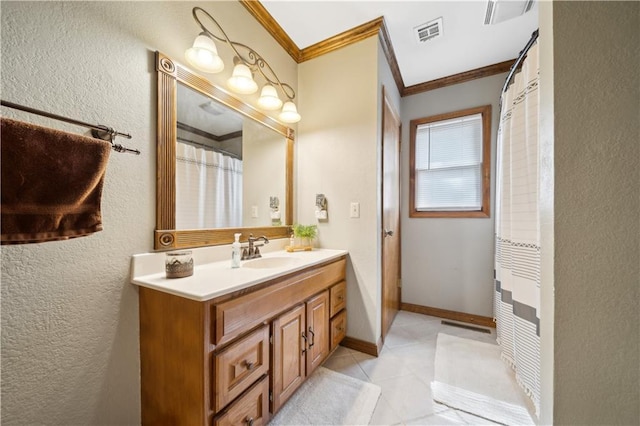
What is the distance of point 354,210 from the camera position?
189 cm

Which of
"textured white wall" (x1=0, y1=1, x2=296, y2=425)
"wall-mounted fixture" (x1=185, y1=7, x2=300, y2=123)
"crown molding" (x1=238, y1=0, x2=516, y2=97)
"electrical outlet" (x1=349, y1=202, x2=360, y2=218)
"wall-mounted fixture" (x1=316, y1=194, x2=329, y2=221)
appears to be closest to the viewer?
"textured white wall" (x1=0, y1=1, x2=296, y2=425)

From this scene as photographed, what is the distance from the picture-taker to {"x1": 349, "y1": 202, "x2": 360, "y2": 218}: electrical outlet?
1870 mm

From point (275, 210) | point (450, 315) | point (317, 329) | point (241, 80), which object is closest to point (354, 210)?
point (275, 210)

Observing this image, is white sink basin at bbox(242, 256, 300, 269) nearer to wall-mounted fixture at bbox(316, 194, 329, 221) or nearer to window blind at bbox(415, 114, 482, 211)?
wall-mounted fixture at bbox(316, 194, 329, 221)

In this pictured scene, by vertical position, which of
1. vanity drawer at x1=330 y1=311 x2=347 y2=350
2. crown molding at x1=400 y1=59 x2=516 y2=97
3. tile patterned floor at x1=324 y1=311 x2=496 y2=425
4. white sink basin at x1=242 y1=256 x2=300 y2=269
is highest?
crown molding at x1=400 y1=59 x2=516 y2=97

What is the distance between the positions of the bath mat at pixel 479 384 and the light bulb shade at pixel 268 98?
2197 millimetres

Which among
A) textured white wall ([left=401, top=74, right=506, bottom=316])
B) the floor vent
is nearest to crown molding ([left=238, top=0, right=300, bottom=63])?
textured white wall ([left=401, top=74, right=506, bottom=316])

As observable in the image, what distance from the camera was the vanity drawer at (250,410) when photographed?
93 centimetres

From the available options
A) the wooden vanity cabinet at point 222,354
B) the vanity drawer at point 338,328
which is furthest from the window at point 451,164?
the wooden vanity cabinet at point 222,354

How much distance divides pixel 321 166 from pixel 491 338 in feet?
7.17

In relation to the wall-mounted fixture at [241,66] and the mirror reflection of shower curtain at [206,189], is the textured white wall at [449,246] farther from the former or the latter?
the mirror reflection of shower curtain at [206,189]

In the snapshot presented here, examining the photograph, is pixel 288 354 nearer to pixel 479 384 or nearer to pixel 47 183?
pixel 47 183

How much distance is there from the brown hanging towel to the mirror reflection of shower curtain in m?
0.48

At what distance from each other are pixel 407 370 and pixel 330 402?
65 cm
